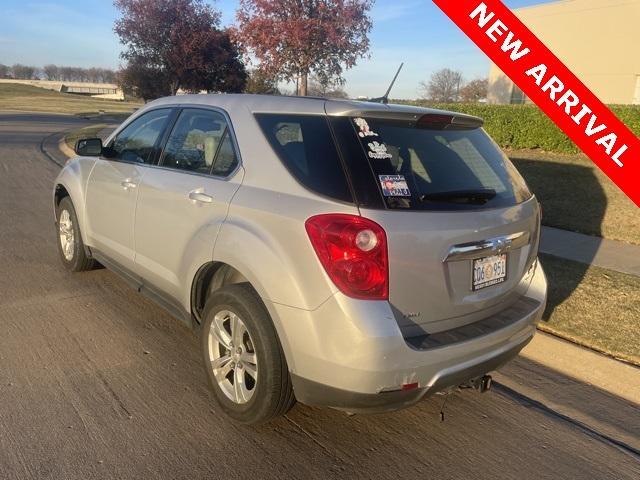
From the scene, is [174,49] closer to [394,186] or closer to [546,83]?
[546,83]

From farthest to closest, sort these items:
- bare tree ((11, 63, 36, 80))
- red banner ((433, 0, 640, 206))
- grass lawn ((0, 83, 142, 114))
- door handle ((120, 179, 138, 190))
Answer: bare tree ((11, 63, 36, 80)), grass lawn ((0, 83, 142, 114)), red banner ((433, 0, 640, 206)), door handle ((120, 179, 138, 190))

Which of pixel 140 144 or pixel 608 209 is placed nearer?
pixel 140 144

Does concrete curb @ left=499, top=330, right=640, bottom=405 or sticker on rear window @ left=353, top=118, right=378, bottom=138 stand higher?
sticker on rear window @ left=353, top=118, right=378, bottom=138

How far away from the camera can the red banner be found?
19.7ft

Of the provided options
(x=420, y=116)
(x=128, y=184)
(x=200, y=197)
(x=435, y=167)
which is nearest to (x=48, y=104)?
(x=128, y=184)

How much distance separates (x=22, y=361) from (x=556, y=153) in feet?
35.9

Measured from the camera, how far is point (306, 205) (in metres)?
2.60

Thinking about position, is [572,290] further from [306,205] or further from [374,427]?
[306,205]

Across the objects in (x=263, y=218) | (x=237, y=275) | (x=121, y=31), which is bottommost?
(x=237, y=275)

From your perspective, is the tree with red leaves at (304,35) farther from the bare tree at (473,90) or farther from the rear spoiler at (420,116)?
the bare tree at (473,90)

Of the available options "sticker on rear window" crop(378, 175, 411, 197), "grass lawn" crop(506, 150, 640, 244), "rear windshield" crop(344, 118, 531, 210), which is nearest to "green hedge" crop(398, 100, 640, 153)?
"grass lawn" crop(506, 150, 640, 244)

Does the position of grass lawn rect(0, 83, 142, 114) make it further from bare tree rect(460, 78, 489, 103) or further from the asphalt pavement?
the asphalt pavement

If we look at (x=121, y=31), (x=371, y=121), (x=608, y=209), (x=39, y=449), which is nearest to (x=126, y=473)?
(x=39, y=449)

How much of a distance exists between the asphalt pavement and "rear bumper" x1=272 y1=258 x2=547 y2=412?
441 mm
